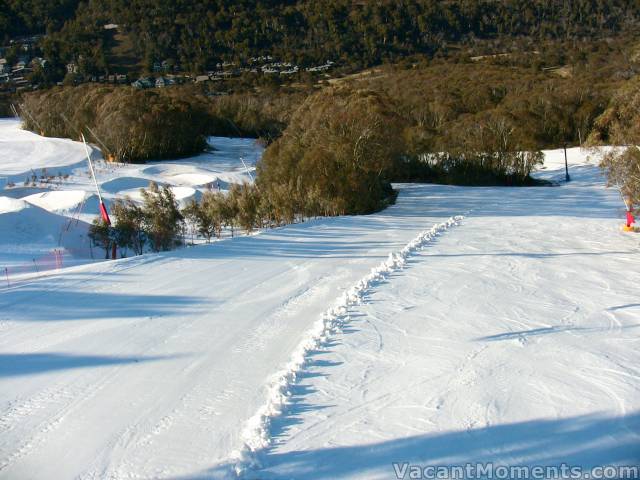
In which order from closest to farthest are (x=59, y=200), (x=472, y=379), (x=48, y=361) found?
(x=472, y=379)
(x=48, y=361)
(x=59, y=200)

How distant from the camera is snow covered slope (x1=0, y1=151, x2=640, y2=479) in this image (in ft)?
16.3

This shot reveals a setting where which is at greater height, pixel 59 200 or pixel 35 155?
pixel 35 155

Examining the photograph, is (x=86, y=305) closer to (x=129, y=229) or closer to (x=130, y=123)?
(x=129, y=229)

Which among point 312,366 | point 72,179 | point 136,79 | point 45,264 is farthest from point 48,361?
point 136,79

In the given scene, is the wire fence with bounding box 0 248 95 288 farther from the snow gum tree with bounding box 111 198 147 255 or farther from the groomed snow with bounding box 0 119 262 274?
the snow gum tree with bounding box 111 198 147 255

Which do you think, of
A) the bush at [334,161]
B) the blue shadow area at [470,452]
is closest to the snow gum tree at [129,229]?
the bush at [334,161]

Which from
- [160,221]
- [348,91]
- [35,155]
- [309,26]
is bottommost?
[160,221]

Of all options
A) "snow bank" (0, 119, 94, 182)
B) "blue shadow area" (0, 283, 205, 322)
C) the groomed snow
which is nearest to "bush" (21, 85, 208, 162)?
the groomed snow

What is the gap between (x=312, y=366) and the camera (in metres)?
6.56

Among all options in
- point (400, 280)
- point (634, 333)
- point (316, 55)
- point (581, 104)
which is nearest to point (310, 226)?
point (400, 280)

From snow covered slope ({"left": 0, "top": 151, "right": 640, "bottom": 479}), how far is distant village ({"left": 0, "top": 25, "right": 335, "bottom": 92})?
74.5 meters

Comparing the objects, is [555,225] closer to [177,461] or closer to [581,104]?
[177,461]

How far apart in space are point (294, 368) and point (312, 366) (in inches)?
7.8

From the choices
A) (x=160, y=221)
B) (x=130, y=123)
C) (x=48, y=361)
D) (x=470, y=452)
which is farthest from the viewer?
(x=130, y=123)
